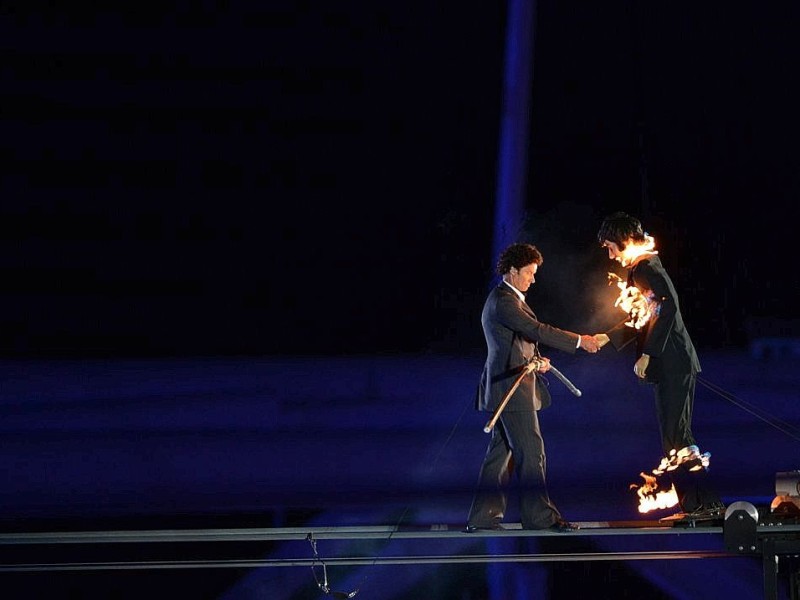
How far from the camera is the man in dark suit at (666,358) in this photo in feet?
24.7

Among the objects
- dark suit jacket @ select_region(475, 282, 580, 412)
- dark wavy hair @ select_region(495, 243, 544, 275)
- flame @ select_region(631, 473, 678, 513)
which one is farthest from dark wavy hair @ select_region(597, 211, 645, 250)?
flame @ select_region(631, 473, 678, 513)

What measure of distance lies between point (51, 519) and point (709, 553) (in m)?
5.50

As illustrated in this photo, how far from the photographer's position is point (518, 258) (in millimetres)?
7738

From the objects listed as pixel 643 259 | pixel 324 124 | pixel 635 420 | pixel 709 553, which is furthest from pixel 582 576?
pixel 324 124

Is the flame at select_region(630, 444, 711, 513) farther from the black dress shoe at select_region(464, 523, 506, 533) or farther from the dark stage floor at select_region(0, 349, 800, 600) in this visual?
the black dress shoe at select_region(464, 523, 506, 533)

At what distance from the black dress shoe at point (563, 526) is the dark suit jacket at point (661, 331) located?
3.81ft

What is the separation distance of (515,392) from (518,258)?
2.98 ft

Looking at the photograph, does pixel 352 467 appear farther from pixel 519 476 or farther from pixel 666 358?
pixel 666 358

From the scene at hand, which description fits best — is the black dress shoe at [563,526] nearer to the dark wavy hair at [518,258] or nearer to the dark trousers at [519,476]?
the dark trousers at [519,476]

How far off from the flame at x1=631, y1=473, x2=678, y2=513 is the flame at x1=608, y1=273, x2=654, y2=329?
1.22 metres

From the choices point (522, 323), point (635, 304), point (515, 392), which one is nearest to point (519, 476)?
point (515, 392)

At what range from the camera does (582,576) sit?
676cm

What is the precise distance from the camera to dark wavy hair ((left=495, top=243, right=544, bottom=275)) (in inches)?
305

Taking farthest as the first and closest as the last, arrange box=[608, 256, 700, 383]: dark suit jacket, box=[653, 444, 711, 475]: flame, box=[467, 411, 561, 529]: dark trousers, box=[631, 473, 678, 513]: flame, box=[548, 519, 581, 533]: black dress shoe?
box=[631, 473, 678, 513]: flame
box=[608, 256, 700, 383]: dark suit jacket
box=[653, 444, 711, 475]: flame
box=[467, 411, 561, 529]: dark trousers
box=[548, 519, 581, 533]: black dress shoe
